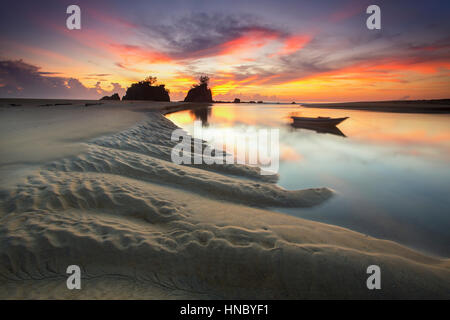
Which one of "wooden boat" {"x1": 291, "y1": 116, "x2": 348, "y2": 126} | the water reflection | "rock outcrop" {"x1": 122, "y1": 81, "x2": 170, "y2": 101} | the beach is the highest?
"rock outcrop" {"x1": 122, "y1": 81, "x2": 170, "y2": 101}

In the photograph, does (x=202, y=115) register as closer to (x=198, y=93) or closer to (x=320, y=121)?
(x=320, y=121)

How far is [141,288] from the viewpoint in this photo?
103 inches

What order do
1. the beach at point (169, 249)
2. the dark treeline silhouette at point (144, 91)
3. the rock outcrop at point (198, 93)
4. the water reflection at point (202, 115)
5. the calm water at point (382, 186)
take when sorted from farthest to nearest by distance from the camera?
1. the rock outcrop at point (198, 93)
2. the dark treeline silhouette at point (144, 91)
3. the water reflection at point (202, 115)
4. the calm water at point (382, 186)
5. the beach at point (169, 249)

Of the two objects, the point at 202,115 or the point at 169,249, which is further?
the point at 202,115

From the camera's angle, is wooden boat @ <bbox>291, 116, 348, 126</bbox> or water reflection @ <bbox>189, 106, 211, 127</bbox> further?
water reflection @ <bbox>189, 106, 211, 127</bbox>

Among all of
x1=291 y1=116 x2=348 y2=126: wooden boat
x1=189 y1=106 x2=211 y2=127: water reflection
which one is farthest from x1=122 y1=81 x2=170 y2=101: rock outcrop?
x1=291 y1=116 x2=348 y2=126: wooden boat

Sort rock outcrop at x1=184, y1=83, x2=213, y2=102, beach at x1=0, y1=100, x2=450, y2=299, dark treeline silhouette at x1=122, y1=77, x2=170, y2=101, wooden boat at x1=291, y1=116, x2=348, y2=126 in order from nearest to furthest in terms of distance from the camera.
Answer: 1. beach at x1=0, y1=100, x2=450, y2=299
2. wooden boat at x1=291, y1=116, x2=348, y2=126
3. dark treeline silhouette at x1=122, y1=77, x2=170, y2=101
4. rock outcrop at x1=184, y1=83, x2=213, y2=102

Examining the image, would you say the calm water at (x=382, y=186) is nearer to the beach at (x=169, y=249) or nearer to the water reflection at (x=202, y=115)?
the beach at (x=169, y=249)

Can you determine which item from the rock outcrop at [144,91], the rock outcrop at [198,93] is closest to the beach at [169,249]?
the rock outcrop at [144,91]

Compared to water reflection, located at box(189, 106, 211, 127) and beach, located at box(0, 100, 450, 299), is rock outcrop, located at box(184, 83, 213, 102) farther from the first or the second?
beach, located at box(0, 100, 450, 299)

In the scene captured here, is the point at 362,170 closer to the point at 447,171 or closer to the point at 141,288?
the point at 447,171

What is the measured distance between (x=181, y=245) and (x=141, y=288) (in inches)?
30.9

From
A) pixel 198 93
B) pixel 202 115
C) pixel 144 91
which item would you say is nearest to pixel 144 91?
pixel 144 91

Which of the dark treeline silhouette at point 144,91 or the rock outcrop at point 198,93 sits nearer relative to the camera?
the dark treeline silhouette at point 144,91
